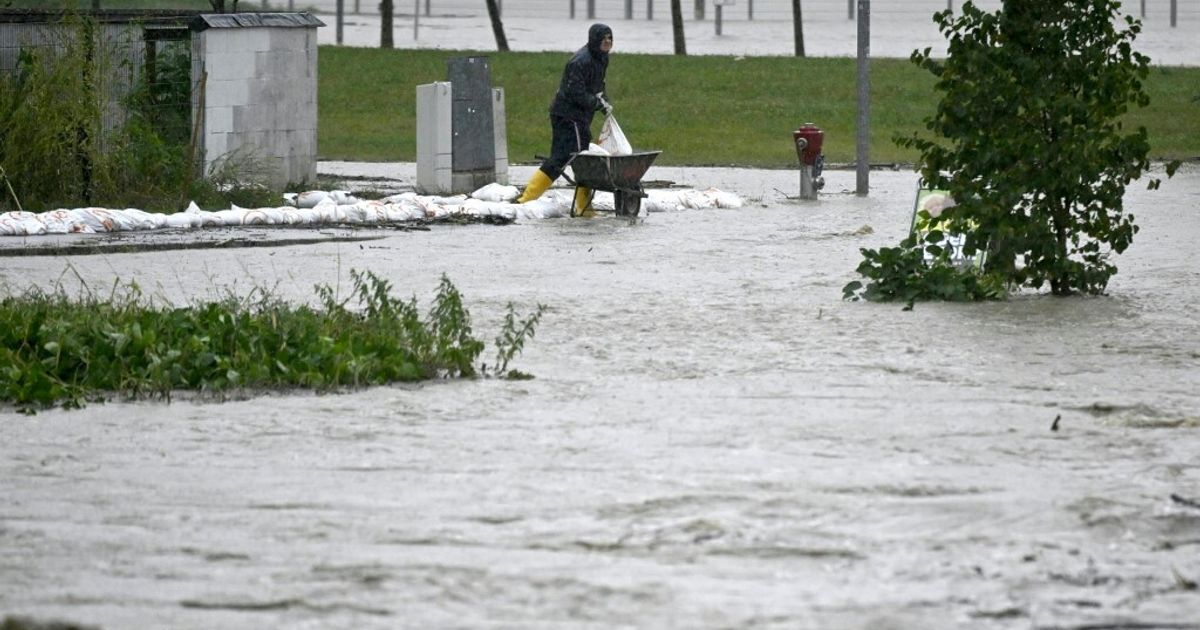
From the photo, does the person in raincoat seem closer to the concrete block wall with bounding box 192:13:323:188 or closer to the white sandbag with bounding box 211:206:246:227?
the concrete block wall with bounding box 192:13:323:188

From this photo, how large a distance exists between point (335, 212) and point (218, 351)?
8.89 metres

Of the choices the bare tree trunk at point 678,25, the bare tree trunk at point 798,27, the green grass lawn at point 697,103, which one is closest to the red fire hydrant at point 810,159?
the green grass lawn at point 697,103

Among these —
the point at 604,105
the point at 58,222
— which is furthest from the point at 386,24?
the point at 58,222

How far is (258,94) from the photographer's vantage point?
21078 millimetres

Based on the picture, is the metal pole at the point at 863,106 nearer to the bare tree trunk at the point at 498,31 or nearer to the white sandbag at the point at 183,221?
the white sandbag at the point at 183,221

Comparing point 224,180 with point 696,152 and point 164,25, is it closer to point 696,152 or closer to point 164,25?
point 164,25

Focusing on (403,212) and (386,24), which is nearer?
(403,212)

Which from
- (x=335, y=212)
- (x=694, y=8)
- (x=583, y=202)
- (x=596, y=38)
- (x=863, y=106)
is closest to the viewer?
(x=335, y=212)

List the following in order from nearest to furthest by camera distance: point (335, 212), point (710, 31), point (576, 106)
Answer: point (335, 212), point (576, 106), point (710, 31)

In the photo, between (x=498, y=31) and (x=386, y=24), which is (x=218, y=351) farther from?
(x=386, y=24)

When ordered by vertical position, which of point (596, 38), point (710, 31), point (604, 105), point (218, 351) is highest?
point (710, 31)

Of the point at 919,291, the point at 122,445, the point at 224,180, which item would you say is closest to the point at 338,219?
the point at 224,180

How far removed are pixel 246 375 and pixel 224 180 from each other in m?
11.6

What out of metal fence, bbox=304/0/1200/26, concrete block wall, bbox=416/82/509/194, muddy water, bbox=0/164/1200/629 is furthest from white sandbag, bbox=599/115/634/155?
metal fence, bbox=304/0/1200/26
